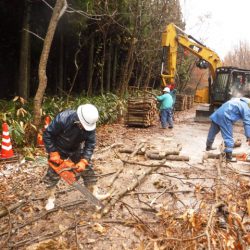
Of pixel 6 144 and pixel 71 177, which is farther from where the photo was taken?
pixel 6 144

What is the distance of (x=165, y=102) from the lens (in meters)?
12.5

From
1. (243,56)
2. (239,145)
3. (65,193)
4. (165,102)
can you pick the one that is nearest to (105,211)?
(65,193)

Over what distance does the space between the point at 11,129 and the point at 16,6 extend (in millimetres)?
6908

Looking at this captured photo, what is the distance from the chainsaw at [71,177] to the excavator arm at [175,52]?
33.3 feet

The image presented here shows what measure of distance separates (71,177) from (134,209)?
3.64ft

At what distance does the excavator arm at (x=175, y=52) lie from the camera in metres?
14.0

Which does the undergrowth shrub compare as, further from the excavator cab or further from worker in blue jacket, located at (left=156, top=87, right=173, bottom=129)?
the excavator cab

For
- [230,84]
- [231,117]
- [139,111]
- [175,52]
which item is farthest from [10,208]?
[230,84]

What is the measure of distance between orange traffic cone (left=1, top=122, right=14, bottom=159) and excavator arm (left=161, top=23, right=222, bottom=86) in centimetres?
854

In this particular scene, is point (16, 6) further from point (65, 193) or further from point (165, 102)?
point (65, 193)

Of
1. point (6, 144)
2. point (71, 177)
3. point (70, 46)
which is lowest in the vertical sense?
point (6, 144)

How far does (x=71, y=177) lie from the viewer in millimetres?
4523

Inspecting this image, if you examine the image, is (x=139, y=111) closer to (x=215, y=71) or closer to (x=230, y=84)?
(x=230, y=84)

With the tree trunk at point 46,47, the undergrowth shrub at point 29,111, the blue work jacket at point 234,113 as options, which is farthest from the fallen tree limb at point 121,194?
the tree trunk at point 46,47
